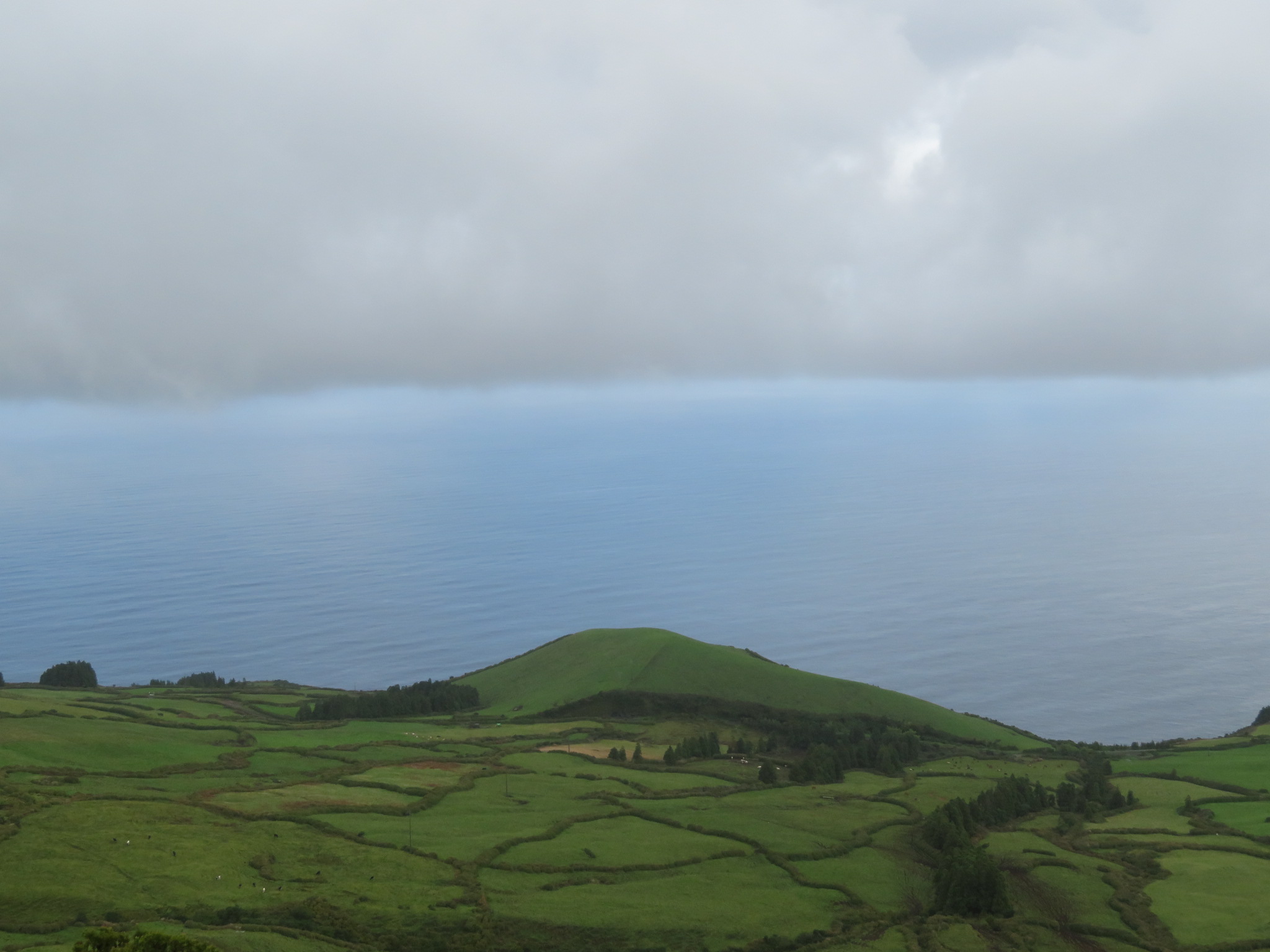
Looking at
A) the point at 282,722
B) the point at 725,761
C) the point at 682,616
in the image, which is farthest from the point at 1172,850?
the point at 682,616

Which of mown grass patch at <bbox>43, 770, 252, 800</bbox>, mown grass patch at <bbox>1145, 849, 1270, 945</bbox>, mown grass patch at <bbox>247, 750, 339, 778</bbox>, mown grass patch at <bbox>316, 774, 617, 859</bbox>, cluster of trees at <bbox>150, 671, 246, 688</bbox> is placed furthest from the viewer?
cluster of trees at <bbox>150, 671, 246, 688</bbox>

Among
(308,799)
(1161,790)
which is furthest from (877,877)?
(1161,790)

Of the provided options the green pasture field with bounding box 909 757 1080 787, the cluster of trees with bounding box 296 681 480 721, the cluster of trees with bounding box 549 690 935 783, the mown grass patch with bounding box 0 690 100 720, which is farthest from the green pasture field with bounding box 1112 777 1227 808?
the mown grass patch with bounding box 0 690 100 720

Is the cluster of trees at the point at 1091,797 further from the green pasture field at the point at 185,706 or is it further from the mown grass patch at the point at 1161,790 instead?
the green pasture field at the point at 185,706

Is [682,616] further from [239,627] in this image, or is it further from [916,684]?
[239,627]

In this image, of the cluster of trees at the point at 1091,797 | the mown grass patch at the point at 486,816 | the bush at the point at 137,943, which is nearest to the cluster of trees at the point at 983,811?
the cluster of trees at the point at 1091,797

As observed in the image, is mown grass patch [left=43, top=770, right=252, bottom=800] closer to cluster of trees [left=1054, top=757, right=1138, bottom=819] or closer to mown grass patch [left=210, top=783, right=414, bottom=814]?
mown grass patch [left=210, top=783, right=414, bottom=814]

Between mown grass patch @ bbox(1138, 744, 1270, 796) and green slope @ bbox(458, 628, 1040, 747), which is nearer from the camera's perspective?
mown grass patch @ bbox(1138, 744, 1270, 796)
